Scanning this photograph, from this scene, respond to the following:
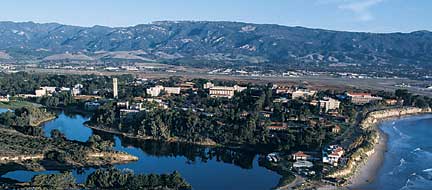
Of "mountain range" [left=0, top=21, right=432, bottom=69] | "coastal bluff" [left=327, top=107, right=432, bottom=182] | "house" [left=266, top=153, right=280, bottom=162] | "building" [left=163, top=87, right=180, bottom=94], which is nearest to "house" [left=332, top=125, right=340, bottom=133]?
"coastal bluff" [left=327, top=107, right=432, bottom=182]

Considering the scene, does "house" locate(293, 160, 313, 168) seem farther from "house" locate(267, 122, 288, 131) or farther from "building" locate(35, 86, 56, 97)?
"building" locate(35, 86, 56, 97)

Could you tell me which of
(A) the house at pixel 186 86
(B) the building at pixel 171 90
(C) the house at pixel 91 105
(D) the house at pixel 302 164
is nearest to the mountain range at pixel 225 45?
(A) the house at pixel 186 86

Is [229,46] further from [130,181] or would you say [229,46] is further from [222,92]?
[130,181]

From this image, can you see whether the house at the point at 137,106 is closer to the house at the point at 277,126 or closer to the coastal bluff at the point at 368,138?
the house at the point at 277,126

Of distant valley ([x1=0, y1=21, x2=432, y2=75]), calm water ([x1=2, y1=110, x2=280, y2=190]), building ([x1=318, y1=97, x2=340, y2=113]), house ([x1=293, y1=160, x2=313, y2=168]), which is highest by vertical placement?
distant valley ([x1=0, y1=21, x2=432, y2=75])

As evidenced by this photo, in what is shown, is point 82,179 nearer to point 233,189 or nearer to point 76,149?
point 76,149
